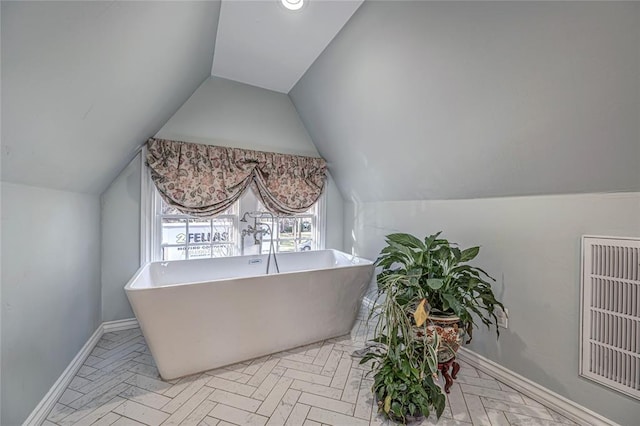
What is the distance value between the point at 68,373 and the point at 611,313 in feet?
11.0

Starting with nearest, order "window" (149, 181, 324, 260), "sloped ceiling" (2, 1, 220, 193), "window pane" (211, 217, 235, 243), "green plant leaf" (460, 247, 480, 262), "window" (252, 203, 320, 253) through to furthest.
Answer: "sloped ceiling" (2, 1, 220, 193), "green plant leaf" (460, 247, 480, 262), "window" (149, 181, 324, 260), "window pane" (211, 217, 235, 243), "window" (252, 203, 320, 253)

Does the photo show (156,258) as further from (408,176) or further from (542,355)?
(542,355)

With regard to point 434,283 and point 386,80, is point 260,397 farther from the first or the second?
point 386,80

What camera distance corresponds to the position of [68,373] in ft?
5.82

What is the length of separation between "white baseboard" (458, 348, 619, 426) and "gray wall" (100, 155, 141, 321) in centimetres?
325

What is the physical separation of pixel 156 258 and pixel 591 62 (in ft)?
11.6

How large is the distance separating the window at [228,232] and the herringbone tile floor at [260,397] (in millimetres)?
1103

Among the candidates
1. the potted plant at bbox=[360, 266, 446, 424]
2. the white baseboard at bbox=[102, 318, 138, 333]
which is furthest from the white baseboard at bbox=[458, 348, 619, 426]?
the white baseboard at bbox=[102, 318, 138, 333]

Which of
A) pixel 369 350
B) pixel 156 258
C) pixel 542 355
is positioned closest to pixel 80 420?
pixel 156 258

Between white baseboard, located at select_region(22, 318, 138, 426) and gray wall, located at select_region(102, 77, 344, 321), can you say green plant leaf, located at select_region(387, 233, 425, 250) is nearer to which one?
gray wall, located at select_region(102, 77, 344, 321)

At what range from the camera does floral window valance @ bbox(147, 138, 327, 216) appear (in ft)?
8.64

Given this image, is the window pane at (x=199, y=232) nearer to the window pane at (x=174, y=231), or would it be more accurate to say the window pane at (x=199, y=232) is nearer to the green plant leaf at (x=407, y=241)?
the window pane at (x=174, y=231)

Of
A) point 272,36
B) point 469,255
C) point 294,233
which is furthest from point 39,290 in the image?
point 469,255

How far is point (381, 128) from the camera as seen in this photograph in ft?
7.71
